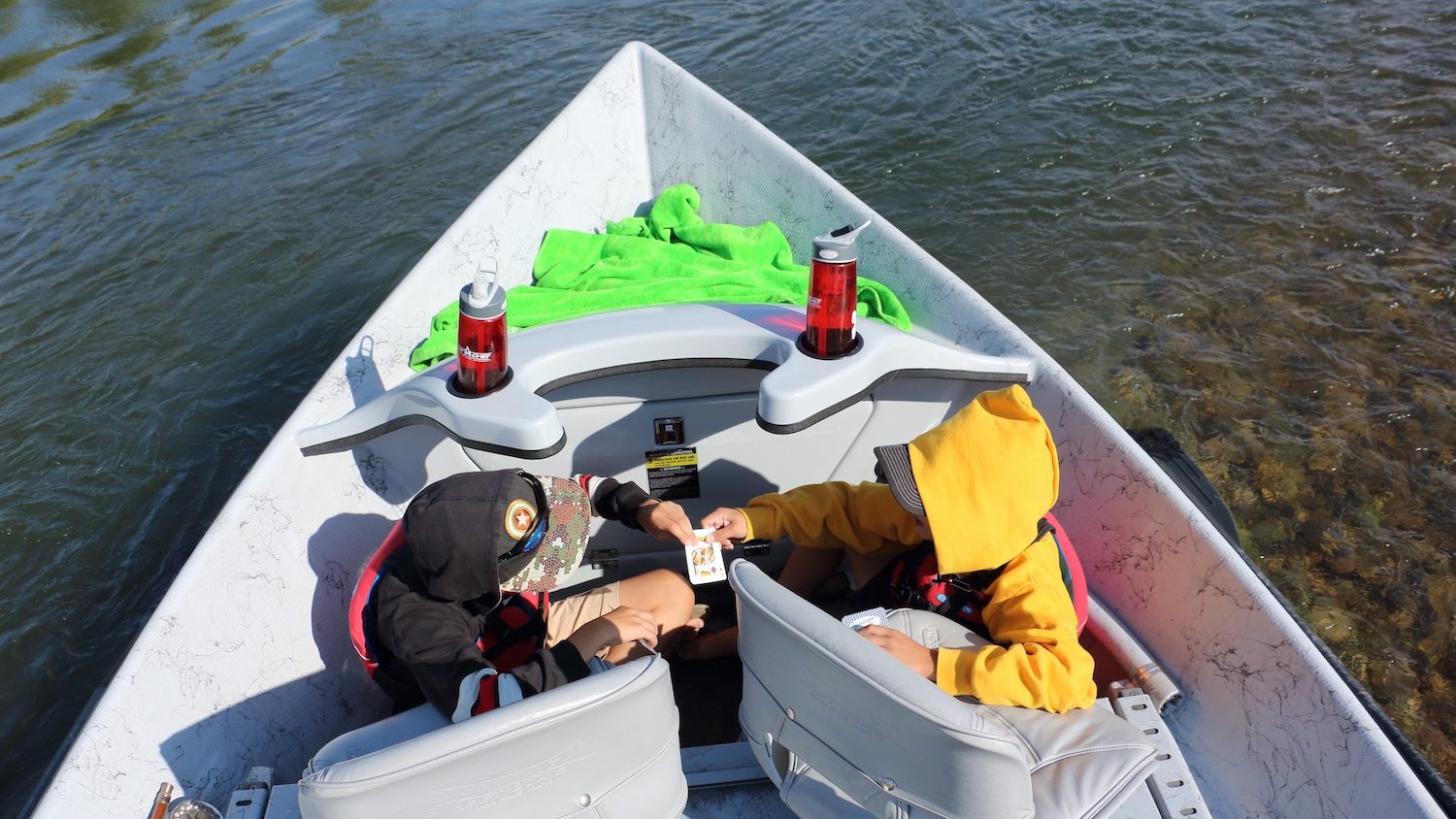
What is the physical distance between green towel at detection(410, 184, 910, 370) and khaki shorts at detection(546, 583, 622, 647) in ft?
3.20

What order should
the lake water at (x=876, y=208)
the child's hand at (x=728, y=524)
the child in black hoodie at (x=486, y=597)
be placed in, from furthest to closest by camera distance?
the lake water at (x=876, y=208), the child's hand at (x=728, y=524), the child in black hoodie at (x=486, y=597)

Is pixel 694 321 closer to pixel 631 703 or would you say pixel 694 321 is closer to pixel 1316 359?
pixel 631 703

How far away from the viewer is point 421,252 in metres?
5.89

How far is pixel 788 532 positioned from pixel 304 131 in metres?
6.53

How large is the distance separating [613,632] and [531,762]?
31.5 inches

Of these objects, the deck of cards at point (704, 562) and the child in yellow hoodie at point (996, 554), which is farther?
the deck of cards at point (704, 562)

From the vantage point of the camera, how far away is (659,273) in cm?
339

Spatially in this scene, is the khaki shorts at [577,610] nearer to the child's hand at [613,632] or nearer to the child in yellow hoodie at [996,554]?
the child's hand at [613,632]

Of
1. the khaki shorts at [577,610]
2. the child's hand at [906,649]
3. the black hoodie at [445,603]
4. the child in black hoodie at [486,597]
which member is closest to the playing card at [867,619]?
the child's hand at [906,649]

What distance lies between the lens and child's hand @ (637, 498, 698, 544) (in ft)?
7.25

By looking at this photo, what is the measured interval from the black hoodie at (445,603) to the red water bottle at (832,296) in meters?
0.79

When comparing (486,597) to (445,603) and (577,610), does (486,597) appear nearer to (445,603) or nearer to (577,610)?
(445,603)

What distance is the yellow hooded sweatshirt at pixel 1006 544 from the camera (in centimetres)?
181

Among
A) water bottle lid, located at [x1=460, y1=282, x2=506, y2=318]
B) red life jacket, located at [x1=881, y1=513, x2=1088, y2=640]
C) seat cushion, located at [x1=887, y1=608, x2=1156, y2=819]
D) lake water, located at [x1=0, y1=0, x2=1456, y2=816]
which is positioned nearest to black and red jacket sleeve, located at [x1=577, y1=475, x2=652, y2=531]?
water bottle lid, located at [x1=460, y1=282, x2=506, y2=318]
